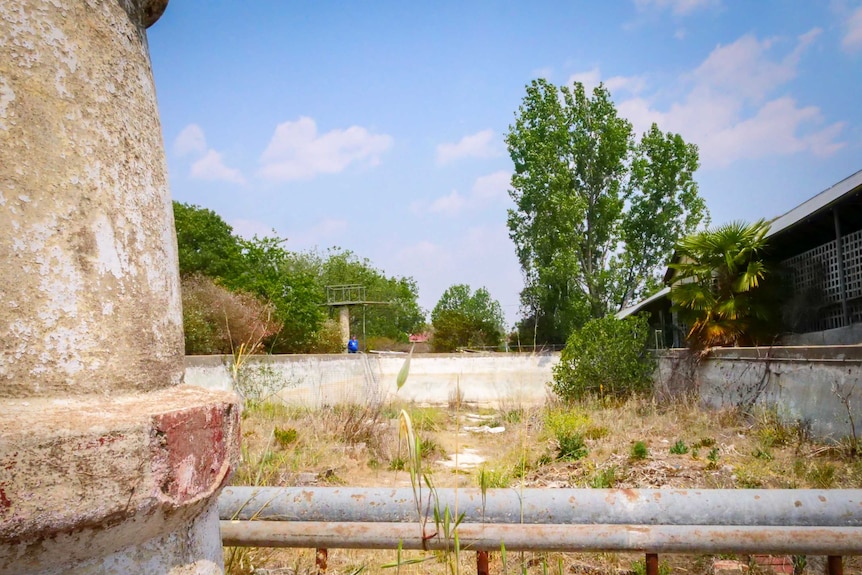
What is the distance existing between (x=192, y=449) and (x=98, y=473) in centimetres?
18

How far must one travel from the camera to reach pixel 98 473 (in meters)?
1.08

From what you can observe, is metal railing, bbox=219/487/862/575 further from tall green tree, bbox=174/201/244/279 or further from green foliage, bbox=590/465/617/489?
tall green tree, bbox=174/201/244/279

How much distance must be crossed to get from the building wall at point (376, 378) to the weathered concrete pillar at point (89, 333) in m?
8.82

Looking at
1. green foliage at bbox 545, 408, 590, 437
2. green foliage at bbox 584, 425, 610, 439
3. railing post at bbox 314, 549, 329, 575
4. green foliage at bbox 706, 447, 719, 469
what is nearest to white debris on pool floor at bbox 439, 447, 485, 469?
green foliage at bbox 545, 408, 590, 437

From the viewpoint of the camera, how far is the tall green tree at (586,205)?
927 inches

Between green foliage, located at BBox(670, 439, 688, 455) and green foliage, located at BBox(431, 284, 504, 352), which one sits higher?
green foliage, located at BBox(431, 284, 504, 352)

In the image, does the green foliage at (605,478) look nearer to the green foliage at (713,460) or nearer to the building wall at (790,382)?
the green foliage at (713,460)

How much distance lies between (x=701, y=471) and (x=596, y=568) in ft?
11.3

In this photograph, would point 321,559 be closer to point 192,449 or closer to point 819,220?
point 192,449

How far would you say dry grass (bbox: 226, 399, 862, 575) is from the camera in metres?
3.93

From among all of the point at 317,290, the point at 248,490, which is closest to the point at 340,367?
the point at 317,290

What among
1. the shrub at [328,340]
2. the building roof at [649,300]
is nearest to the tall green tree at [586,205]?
the building roof at [649,300]

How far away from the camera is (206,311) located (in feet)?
63.9

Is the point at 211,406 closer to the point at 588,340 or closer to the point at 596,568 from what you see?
the point at 596,568
